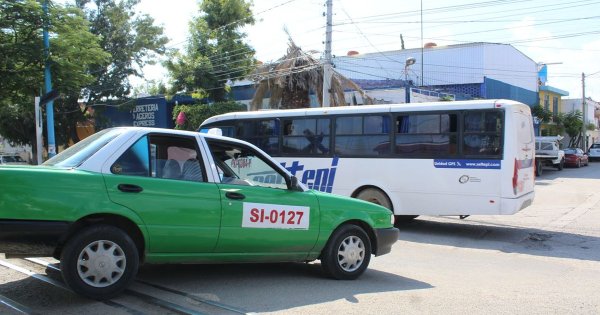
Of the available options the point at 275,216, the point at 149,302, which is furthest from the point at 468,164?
the point at 149,302

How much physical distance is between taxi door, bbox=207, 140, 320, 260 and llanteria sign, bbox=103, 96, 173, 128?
28054 millimetres

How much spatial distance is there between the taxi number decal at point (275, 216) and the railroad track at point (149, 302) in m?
0.95

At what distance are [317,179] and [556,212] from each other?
7.17 metres

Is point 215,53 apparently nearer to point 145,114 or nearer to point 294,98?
point 294,98

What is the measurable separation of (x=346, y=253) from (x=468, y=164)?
4.53 meters

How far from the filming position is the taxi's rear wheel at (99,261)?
4707mm

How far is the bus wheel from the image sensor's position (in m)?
10.6

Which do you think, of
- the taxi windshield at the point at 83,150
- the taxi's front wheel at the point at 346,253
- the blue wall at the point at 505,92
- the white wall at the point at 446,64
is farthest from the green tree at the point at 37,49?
the blue wall at the point at 505,92

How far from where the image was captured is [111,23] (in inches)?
1379

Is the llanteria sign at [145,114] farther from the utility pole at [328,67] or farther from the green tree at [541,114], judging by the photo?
the green tree at [541,114]

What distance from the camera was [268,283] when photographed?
5980 mm

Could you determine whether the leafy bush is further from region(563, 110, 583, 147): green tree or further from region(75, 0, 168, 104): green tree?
region(563, 110, 583, 147): green tree

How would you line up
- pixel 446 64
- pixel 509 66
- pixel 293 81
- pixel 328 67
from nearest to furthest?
pixel 328 67, pixel 293 81, pixel 446 64, pixel 509 66

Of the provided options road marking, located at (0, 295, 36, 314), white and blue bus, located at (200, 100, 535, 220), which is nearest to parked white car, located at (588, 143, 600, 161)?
white and blue bus, located at (200, 100, 535, 220)
